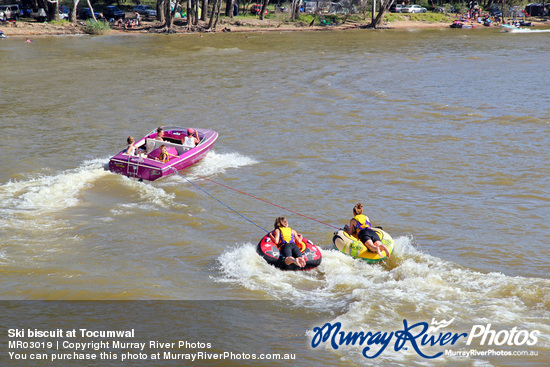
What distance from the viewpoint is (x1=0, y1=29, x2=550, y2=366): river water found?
374 inches

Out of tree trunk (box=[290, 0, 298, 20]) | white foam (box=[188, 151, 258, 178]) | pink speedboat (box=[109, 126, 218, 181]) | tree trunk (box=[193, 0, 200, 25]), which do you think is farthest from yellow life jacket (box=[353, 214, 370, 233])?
tree trunk (box=[290, 0, 298, 20])

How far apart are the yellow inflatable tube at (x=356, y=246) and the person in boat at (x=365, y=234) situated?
0.29ft

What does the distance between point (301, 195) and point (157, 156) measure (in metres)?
4.47

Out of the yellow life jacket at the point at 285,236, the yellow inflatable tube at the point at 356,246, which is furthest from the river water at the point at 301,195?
the yellow life jacket at the point at 285,236

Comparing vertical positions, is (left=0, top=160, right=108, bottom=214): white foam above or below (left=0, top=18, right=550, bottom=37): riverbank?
below

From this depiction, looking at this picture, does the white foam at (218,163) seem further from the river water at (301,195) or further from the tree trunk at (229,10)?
the tree trunk at (229,10)

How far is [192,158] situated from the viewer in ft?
55.2

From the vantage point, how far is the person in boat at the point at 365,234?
10797mm

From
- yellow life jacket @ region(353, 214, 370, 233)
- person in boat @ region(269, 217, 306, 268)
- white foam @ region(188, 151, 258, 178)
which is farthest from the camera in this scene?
white foam @ region(188, 151, 258, 178)

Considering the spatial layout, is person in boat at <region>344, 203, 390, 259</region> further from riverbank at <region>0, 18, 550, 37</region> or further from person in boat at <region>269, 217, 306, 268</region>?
riverbank at <region>0, 18, 550, 37</region>

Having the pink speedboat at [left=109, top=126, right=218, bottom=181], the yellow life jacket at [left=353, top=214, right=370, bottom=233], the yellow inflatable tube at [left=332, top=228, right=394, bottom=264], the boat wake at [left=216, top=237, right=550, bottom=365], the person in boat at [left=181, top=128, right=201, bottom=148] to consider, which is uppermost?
the person in boat at [left=181, top=128, right=201, bottom=148]

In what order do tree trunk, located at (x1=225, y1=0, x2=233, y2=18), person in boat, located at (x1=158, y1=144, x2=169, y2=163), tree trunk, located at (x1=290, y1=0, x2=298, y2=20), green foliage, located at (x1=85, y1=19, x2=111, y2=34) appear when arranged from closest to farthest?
person in boat, located at (x1=158, y1=144, x2=169, y2=163) → green foliage, located at (x1=85, y1=19, x2=111, y2=34) → tree trunk, located at (x1=225, y1=0, x2=233, y2=18) → tree trunk, located at (x1=290, y1=0, x2=298, y2=20)

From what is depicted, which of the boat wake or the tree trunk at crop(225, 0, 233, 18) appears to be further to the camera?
the tree trunk at crop(225, 0, 233, 18)

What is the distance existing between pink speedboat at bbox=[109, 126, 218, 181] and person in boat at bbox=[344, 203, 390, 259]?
6.44m
